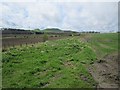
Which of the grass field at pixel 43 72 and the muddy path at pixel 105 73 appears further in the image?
the muddy path at pixel 105 73

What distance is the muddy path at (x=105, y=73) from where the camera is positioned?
1018 inches

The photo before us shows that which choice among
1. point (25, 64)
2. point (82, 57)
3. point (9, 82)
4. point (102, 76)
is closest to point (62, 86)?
point (9, 82)

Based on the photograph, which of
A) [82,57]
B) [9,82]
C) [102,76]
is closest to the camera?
[9,82]

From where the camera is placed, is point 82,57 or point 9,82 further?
point 82,57

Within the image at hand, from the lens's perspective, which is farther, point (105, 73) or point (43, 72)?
point (105, 73)

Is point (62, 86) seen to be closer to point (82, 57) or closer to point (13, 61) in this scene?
point (13, 61)

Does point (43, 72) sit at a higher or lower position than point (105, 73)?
higher

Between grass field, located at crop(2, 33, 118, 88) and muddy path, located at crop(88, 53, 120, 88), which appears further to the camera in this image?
muddy path, located at crop(88, 53, 120, 88)

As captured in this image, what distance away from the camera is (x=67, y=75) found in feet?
87.7

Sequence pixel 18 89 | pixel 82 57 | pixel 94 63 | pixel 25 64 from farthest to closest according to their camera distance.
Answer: pixel 82 57 < pixel 94 63 < pixel 25 64 < pixel 18 89

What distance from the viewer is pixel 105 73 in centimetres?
3019

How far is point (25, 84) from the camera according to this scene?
949 inches

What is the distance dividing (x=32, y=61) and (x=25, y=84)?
9.45 m

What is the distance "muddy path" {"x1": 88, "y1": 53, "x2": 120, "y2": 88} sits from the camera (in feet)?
84.8
